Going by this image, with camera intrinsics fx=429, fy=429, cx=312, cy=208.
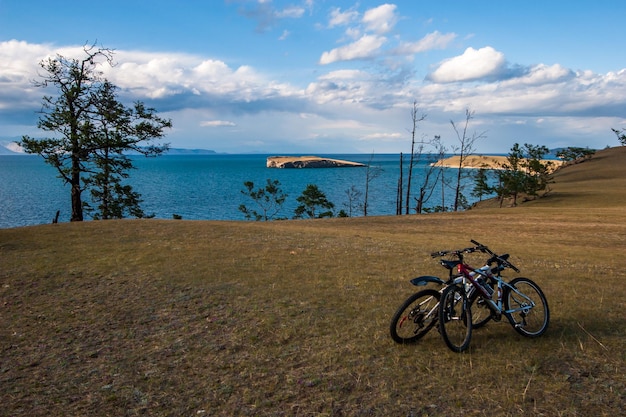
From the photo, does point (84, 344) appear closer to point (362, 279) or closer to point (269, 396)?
point (269, 396)

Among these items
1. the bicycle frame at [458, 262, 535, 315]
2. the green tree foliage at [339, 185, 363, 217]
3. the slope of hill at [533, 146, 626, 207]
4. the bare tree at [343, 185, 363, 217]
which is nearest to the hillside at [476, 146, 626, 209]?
the slope of hill at [533, 146, 626, 207]

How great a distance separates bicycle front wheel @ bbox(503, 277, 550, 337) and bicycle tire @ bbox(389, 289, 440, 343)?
129 centimetres

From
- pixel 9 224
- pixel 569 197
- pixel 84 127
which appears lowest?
pixel 9 224

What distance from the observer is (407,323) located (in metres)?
6.82

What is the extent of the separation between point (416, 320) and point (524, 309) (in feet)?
6.14

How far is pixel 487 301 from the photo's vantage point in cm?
659

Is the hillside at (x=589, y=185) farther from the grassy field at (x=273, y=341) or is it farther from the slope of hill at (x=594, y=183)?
the grassy field at (x=273, y=341)

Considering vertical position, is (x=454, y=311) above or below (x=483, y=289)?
below

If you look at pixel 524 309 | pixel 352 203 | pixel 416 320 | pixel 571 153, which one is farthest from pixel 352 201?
pixel 416 320

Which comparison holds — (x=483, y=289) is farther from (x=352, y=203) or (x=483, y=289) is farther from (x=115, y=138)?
(x=352, y=203)

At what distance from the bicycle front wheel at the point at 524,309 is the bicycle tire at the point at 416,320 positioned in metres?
1.29

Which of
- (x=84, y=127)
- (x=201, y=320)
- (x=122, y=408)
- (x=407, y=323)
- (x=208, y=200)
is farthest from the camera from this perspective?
(x=208, y=200)

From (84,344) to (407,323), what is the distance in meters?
5.26

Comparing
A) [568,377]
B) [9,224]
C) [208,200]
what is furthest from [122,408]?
[208,200]
